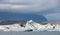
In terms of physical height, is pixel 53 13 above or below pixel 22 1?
below

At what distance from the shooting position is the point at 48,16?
65.1 inches

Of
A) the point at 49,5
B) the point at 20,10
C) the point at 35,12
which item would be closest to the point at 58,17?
the point at 49,5

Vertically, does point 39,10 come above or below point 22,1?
below

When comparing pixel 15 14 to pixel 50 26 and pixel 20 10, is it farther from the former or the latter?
pixel 50 26

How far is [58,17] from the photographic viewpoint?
163cm

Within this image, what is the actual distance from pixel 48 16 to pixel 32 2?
Result: 303 millimetres

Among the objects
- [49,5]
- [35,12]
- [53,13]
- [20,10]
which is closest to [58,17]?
[53,13]

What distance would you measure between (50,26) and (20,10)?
48 centimetres

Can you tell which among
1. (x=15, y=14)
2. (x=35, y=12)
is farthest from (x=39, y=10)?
(x=15, y=14)

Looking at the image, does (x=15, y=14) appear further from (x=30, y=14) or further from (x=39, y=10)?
(x=39, y=10)

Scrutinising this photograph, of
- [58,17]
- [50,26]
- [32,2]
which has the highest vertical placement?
[32,2]

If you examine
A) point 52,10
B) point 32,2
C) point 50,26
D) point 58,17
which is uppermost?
point 32,2

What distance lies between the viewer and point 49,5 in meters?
1.70

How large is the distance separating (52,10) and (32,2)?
31 centimetres
